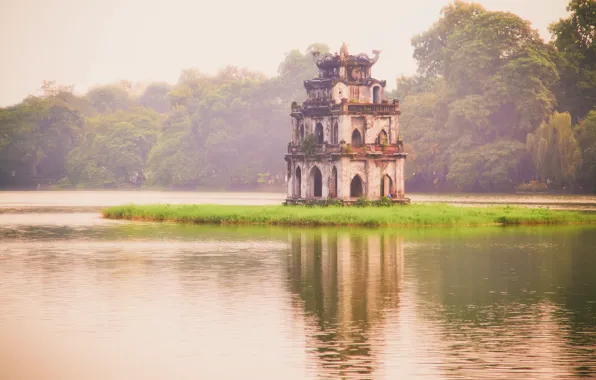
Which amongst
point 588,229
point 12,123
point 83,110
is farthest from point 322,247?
point 83,110

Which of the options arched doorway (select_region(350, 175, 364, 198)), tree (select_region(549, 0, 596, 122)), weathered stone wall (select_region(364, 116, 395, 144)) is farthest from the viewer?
tree (select_region(549, 0, 596, 122))

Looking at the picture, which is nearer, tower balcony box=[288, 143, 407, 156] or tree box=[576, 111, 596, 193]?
tower balcony box=[288, 143, 407, 156]

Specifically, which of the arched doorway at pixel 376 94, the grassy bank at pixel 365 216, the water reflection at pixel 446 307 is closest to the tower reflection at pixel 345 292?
the water reflection at pixel 446 307

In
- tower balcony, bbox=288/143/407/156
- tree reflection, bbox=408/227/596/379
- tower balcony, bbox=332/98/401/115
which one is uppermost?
tower balcony, bbox=332/98/401/115

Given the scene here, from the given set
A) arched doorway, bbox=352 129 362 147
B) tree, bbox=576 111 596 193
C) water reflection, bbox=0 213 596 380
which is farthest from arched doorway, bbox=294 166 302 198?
tree, bbox=576 111 596 193

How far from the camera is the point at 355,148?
71.2 metres

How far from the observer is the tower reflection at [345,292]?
21.8 m

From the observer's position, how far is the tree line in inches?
4119

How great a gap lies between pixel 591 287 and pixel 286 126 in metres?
114

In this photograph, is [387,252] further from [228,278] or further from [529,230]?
[529,230]

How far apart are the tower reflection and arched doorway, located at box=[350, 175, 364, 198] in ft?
65.8

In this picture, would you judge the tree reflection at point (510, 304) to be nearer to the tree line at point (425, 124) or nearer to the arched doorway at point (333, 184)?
the arched doorway at point (333, 184)

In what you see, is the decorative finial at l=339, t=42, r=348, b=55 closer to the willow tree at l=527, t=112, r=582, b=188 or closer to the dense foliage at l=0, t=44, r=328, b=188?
the willow tree at l=527, t=112, r=582, b=188

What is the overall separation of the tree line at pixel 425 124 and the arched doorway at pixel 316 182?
30559mm
